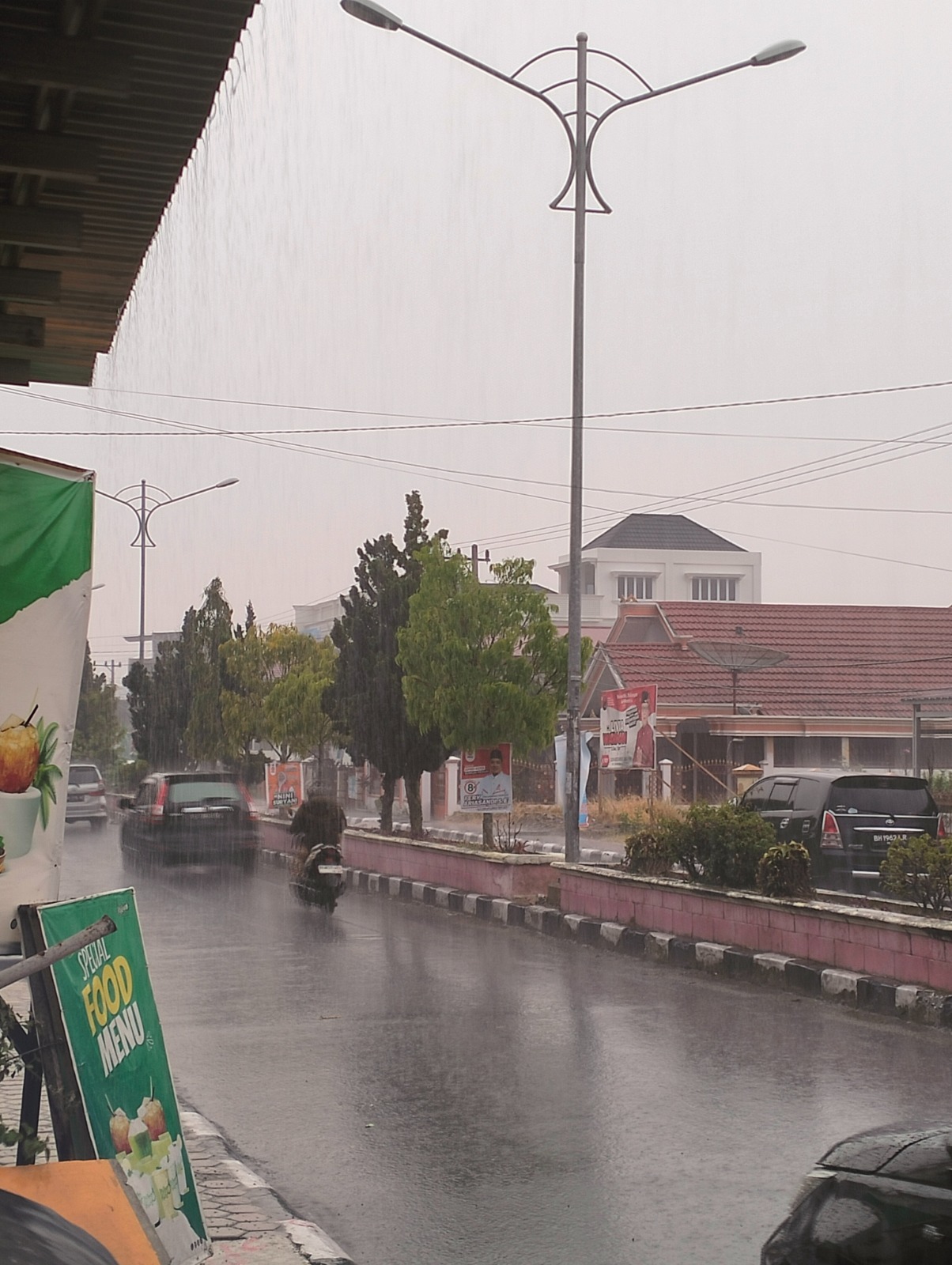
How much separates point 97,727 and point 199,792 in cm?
4012

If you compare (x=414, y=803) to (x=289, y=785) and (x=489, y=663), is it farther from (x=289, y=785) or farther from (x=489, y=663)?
(x=289, y=785)

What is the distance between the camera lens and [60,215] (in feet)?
14.8

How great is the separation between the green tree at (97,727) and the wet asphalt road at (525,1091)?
51359mm

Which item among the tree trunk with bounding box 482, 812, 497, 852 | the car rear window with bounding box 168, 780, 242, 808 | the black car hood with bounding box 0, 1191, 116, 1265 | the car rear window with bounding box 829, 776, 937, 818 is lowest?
the tree trunk with bounding box 482, 812, 497, 852

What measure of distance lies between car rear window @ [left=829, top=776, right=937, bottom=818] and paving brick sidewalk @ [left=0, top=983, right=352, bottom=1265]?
11.0m

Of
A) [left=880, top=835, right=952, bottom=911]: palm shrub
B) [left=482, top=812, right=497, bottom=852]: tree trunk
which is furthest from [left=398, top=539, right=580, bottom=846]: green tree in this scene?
[left=880, top=835, right=952, bottom=911]: palm shrub

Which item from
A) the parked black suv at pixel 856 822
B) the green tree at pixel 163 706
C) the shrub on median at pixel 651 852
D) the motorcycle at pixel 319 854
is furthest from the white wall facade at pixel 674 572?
the shrub on median at pixel 651 852

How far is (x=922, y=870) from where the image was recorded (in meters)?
11.4

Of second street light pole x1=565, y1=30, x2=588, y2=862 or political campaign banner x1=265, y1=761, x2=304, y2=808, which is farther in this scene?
political campaign banner x1=265, y1=761, x2=304, y2=808

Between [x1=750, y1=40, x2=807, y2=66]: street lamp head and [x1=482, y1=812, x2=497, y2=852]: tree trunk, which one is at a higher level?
[x1=750, y1=40, x2=807, y2=66]: street lamp head

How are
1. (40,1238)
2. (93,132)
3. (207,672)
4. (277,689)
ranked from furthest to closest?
(207,672), (277,689), (93,132), (40,1238)

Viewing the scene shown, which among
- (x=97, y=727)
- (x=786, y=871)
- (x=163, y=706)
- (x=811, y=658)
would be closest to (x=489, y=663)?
(x=786, y=871)

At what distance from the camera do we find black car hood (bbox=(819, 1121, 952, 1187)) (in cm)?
371

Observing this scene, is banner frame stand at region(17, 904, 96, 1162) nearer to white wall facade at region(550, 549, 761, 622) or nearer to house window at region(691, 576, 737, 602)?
white wall facade at region(550, 549, 761, 622)
